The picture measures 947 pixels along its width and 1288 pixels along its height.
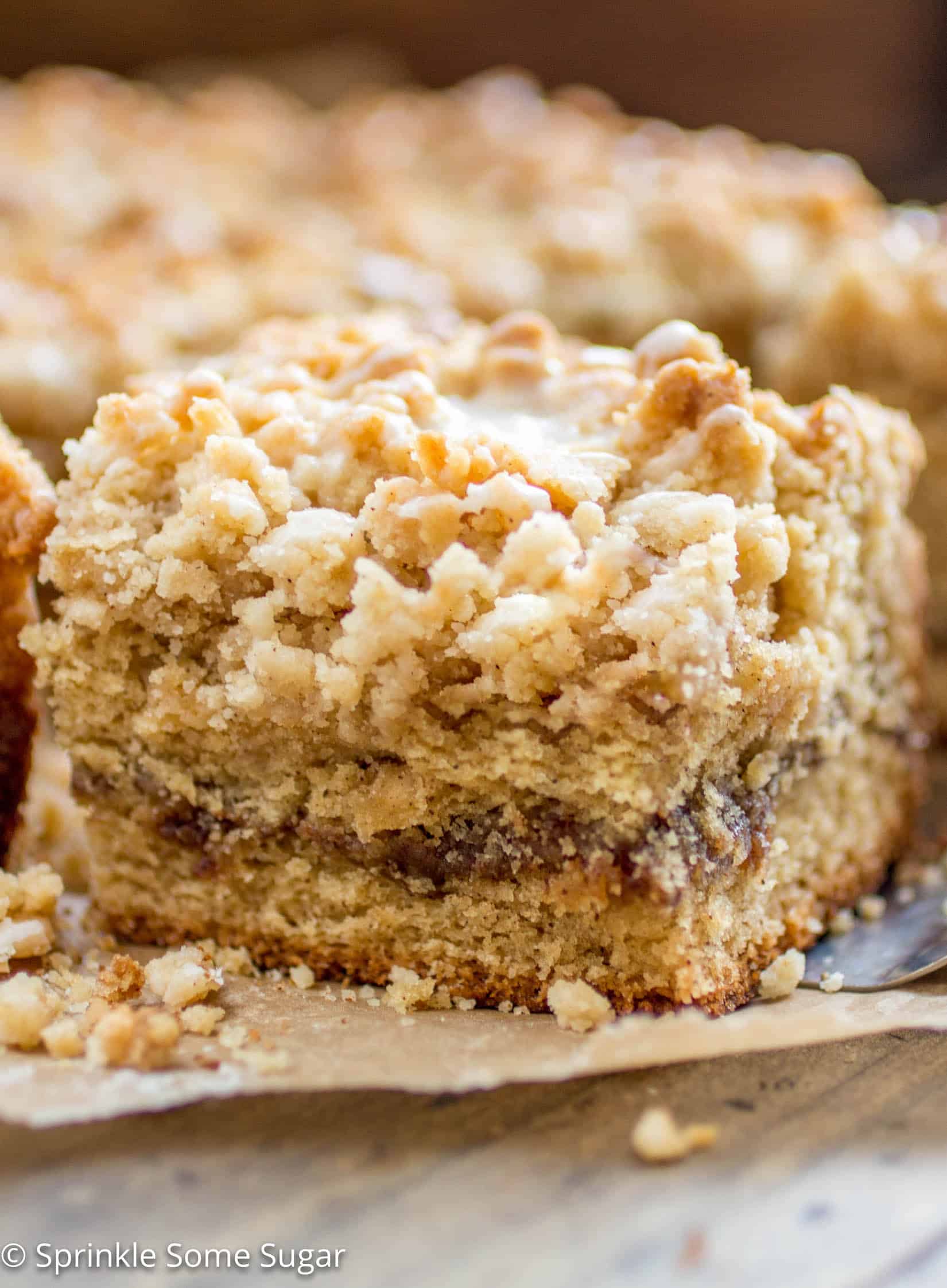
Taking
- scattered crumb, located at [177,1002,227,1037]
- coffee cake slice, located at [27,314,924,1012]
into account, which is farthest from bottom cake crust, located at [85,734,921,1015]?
scattered crumb, located at [177,1002,227,1037]

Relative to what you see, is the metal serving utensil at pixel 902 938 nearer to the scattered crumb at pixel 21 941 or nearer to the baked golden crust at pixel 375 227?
the scattered crumb at pixel 21 941

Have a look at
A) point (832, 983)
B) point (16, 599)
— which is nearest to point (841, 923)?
point (832, 983)

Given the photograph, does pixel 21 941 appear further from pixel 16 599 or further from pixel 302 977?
pixel 16 599

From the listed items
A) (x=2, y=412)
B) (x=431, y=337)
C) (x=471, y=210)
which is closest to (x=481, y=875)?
(x=431, y=337)

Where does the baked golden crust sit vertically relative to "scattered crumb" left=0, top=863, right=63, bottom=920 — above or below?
above

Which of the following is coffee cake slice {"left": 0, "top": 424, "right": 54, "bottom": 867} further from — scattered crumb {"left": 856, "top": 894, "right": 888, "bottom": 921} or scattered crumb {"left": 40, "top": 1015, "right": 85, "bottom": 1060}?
scattered crumb {"left": 856, "top": 894, "right": 888, "bottom": 921}

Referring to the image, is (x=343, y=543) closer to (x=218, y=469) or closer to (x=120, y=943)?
(x=218, y=469)
